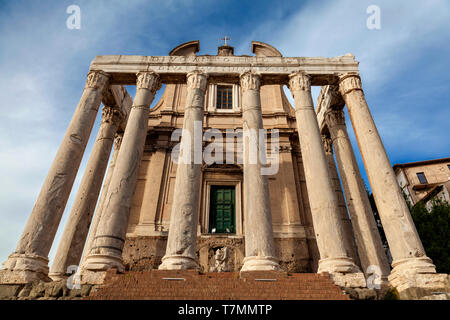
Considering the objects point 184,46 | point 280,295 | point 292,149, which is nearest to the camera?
point 280,295

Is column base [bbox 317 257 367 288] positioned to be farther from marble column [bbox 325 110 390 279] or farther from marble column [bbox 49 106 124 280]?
marble column [bbox 49 106 124 280]

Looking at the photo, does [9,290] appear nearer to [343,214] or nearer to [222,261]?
[222,261]

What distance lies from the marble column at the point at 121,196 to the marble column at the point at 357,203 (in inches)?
386

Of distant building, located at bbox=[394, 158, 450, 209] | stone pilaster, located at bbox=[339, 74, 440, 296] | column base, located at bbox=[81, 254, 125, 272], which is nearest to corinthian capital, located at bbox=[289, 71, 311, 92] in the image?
stone pilaster, located at bbox=[339, 74, 440, 296]

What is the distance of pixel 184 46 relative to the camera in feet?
69.5

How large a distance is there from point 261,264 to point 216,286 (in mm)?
1932

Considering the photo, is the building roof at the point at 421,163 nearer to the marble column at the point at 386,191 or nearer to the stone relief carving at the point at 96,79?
the marble column at the point at 386,191

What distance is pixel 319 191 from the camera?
11250mm

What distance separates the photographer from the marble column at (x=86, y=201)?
12.7 meters

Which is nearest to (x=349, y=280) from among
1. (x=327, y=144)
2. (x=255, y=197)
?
(x=255, y=197)

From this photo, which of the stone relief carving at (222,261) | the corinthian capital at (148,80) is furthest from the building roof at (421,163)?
the corinthian capital at (148,80)

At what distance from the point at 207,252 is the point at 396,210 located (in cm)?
854

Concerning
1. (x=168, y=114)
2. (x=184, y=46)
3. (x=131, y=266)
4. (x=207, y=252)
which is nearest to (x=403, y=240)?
(x=207, y=252)
